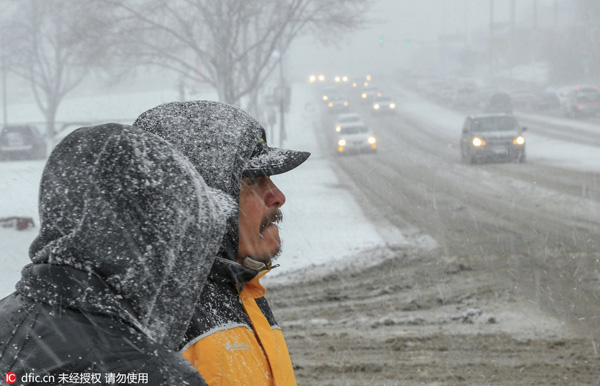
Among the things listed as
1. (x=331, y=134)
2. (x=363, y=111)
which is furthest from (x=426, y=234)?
(x=363, y=111)

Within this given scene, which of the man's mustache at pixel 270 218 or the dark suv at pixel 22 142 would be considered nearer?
the man's mustache at pixel 270 218

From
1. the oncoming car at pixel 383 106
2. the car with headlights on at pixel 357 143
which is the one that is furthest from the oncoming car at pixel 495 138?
the oncoming car at pixel 383 106

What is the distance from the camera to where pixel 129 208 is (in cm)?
109

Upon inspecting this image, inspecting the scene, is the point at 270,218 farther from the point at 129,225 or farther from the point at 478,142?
the point at 478,142

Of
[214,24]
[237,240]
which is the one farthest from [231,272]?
[214,24]

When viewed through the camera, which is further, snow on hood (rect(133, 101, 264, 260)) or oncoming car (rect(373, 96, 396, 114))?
oncoming car (rect(373, 96, 396, 114))

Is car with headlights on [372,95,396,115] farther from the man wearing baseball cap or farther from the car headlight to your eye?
the man wearing baseball cap

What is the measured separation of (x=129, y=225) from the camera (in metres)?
1.09

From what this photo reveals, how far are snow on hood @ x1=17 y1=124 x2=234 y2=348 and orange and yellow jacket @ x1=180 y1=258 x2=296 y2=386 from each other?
11.9 inches

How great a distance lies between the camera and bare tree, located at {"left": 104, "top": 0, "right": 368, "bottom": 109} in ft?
48.3

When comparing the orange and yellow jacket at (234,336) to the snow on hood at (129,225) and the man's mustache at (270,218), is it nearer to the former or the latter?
the man's mustache at (270,218)

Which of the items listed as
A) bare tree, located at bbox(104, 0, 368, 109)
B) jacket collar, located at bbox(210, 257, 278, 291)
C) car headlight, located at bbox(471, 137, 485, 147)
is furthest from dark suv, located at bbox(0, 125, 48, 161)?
jacket collar, located at bbox(210, 257, 278, 291)

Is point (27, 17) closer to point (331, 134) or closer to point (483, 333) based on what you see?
point (483, 333)

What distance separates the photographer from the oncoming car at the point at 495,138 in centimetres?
2042
